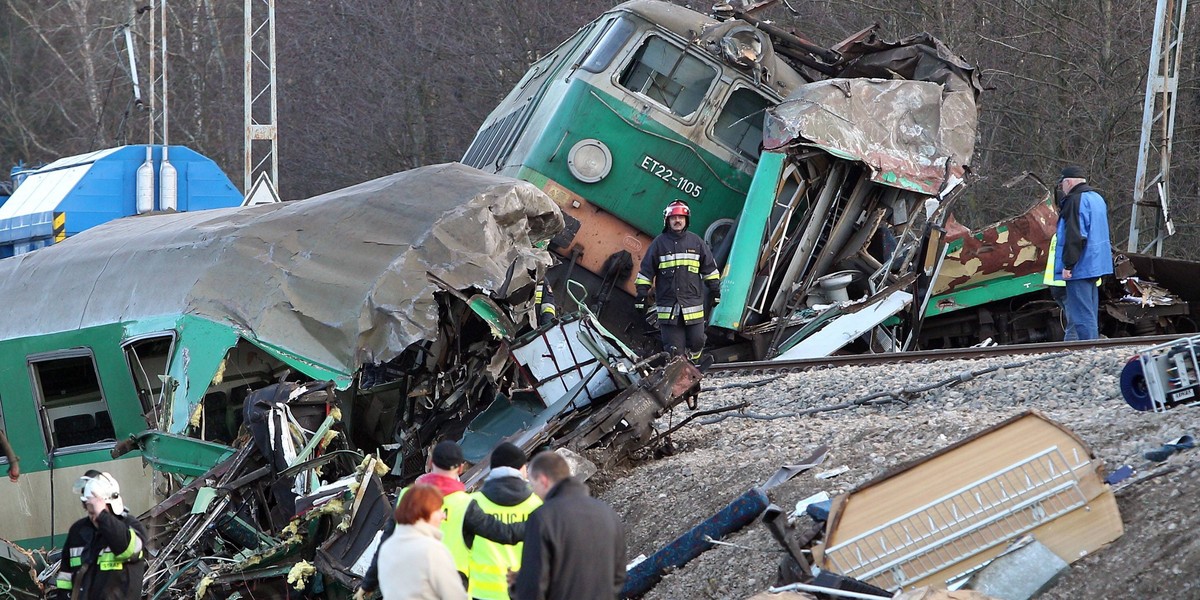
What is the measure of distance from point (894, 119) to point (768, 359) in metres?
2.26

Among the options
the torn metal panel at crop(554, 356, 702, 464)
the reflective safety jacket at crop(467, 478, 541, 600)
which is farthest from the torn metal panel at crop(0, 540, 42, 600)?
the reflective safety jacket at crop(467, 478, 541, 600)

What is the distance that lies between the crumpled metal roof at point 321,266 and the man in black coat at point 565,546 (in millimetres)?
2994

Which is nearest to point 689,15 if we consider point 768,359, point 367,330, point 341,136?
point 768,359

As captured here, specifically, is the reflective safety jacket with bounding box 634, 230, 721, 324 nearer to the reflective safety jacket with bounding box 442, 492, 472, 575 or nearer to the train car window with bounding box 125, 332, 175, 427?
the train car window with bounding box 125, 332, 175, 427

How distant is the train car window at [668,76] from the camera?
1182 centimetres

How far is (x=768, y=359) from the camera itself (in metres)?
11.1

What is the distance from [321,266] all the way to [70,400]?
1642mm

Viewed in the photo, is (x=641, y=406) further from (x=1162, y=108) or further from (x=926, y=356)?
(x=1162, y=108)

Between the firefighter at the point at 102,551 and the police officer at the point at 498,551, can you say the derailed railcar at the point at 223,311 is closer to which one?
the firefighter at the point at 102,551

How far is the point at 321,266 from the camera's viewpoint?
300 inches

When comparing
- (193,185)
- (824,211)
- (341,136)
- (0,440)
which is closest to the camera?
(0,440)

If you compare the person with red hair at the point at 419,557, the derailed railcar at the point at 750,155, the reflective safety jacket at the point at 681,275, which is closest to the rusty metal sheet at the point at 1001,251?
the derailed railcar at the point at 750,155

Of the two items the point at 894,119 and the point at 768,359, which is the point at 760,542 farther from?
the point at 894,119

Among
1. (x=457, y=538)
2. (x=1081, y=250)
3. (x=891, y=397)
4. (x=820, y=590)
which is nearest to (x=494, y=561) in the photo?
(x=457, y=538)
